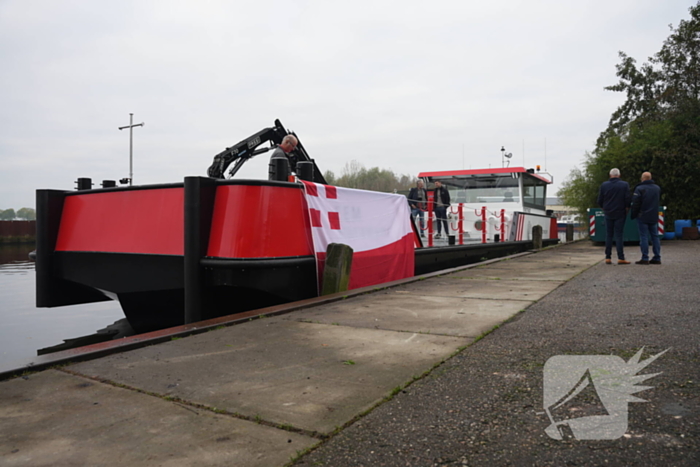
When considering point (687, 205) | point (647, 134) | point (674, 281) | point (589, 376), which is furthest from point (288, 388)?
point (647, 134)

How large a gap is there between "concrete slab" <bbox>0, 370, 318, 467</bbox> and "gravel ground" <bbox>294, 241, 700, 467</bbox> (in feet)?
0.87

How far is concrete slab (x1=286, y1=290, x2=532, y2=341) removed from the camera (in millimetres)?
3941

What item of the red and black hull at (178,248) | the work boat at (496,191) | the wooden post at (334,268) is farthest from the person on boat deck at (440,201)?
the red and black hull at (178,248)

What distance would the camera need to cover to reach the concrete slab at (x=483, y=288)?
5548 millimetres

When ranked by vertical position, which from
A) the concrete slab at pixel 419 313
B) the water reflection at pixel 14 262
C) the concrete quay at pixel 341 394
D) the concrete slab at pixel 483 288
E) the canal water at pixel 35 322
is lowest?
the canal water at pixel 35 322

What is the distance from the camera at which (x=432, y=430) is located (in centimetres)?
203

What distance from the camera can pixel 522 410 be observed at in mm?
2195

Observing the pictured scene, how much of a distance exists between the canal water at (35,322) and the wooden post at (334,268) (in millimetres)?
2831

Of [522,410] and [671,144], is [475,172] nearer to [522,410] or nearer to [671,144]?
[522,410]

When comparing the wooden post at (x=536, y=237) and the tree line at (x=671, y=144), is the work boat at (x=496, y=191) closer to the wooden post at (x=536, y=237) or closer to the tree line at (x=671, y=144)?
the wooden post at (x=536, y=237)

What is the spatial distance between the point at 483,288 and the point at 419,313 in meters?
1.90

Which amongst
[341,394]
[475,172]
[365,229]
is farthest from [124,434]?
[475,172]

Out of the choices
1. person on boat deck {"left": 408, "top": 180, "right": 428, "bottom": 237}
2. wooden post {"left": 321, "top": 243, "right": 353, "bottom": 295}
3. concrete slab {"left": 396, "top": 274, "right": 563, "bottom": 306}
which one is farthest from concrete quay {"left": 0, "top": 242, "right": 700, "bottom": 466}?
person on boat deck {"left": 408, "top": 180, "right": 428, "bottom": 237}

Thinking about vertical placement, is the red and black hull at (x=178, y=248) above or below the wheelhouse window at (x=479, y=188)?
below
